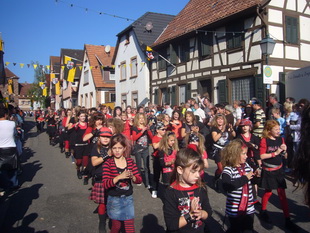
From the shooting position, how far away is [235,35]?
14.4 m

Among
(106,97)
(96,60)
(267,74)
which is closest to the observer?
(267,74)

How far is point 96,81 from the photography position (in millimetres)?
32562

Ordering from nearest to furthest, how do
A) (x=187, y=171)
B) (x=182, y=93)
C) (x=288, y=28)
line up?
(x=187, y=171) → (x=288, y=28) → (x=182, y=93)

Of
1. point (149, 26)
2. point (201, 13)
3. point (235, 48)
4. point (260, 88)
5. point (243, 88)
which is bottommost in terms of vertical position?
point (260, 88)

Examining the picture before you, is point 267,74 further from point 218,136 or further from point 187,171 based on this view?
Answer: point 187,171

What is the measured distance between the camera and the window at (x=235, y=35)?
14.0 metres

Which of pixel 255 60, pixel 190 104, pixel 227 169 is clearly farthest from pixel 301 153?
pixel 255 60

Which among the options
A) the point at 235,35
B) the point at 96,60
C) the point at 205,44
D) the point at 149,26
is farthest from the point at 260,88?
the point at 96,60

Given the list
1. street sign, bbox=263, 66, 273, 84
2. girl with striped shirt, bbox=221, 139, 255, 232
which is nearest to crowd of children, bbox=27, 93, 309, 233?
girl with striped shirt, bbox=221, 139, 255, 232

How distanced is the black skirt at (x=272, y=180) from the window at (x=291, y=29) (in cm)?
1085

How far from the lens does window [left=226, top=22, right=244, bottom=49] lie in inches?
553

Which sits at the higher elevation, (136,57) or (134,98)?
(136,57)

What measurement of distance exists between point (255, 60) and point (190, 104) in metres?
3.77

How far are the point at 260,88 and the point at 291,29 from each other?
3579 mm
